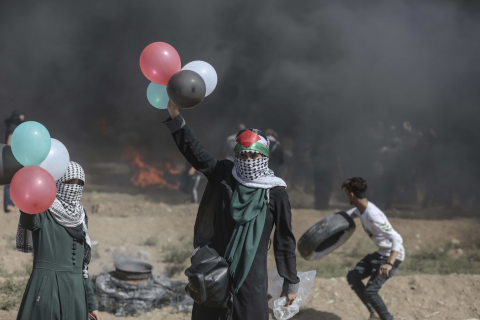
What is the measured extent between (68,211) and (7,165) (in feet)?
1.58

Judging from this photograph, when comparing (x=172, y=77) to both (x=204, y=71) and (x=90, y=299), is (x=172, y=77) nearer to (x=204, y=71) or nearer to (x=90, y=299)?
(x=204, y=71)

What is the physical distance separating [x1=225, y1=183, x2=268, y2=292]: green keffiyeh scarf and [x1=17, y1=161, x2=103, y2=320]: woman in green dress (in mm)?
1061

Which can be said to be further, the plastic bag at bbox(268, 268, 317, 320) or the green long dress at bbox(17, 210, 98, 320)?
the plastic bag at bbox(268, 268, 317, 320)

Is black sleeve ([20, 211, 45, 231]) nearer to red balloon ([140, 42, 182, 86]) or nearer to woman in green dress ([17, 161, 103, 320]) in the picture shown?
woman in green dress ([17, 161, 103, 320])

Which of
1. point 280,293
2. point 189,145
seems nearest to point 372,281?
point 280,293

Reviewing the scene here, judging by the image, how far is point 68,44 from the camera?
→ 17.5m

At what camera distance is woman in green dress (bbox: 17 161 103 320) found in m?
2.77

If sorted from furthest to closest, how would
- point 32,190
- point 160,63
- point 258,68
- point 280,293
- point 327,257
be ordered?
point 258,68, point 327,257, point 280,293, point 160,63, point 32,190

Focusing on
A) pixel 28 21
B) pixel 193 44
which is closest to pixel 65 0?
pixel 28 21

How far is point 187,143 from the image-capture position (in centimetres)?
282

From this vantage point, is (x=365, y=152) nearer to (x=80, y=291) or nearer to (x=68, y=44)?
(x=68, y=44)

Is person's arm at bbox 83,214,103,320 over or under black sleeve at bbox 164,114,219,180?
under

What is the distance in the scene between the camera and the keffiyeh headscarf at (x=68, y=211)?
9.53 feet

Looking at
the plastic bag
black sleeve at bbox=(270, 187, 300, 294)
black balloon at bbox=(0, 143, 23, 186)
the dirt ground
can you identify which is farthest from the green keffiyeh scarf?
the dirt ground
